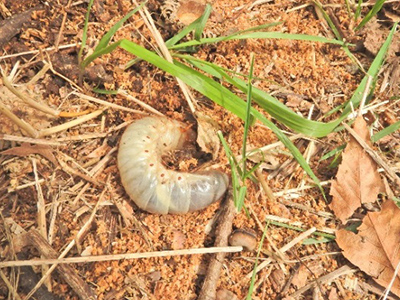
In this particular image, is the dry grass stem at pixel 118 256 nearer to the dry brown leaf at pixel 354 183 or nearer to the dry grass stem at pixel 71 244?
the dry grass stem at pixel 71 244

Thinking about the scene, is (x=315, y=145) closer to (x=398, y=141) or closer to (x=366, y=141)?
(x=366, y=141)

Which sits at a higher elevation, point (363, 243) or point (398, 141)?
point (398, 141)

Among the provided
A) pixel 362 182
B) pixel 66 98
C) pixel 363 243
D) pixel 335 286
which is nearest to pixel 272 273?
pixel 335 286

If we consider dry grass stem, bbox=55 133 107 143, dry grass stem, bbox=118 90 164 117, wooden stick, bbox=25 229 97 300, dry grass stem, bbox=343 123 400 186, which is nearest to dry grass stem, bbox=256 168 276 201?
dry grass stem, bbox=343 123 400 186

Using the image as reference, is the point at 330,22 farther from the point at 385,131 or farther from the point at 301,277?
the point at 301,277

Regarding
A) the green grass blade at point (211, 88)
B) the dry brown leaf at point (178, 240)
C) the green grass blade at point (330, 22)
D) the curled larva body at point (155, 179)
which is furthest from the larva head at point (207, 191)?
the green grass blade at point (330, 22)

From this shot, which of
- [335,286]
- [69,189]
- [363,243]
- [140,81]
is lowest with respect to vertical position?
[335,286]

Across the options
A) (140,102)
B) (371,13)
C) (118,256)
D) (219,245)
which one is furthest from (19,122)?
(371,13)
